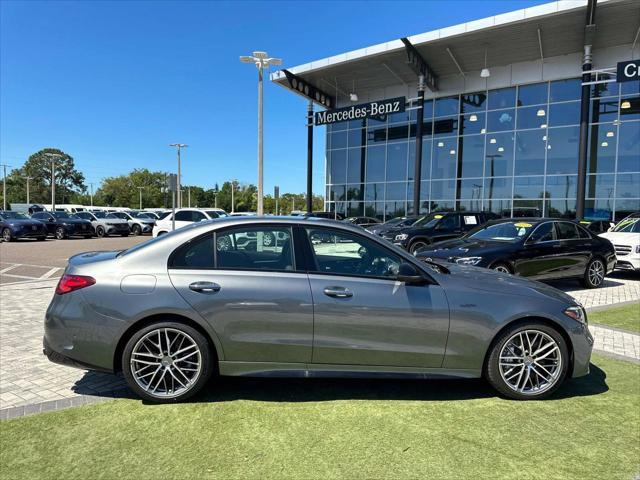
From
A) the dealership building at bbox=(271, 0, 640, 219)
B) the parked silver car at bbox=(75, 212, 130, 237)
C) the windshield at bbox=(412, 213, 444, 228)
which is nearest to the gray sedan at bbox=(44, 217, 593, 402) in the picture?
the windshield at bbox=(412, 213, 444, 228)

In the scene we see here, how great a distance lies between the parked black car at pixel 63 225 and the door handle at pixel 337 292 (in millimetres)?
26389

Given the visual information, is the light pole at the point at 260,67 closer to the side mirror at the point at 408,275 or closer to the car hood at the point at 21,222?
the car hood at the point at 21,222

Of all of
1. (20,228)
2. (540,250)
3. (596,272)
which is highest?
(540,250)

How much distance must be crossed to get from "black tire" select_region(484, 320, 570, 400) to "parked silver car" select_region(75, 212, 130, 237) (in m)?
30.6

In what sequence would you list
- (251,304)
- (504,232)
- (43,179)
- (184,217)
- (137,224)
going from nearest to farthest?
(251,304) < (504,232) < (184,217) < (137,224) < (43,179)

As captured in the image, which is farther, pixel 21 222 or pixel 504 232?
pixel 21 222

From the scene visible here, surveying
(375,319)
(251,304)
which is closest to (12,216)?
(251,304)

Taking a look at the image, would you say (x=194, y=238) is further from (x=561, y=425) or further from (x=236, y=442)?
(x=561, y=425)

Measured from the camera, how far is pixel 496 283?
382 cm

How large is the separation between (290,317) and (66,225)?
1077 inches

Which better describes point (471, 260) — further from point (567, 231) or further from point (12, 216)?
point (12, 216)

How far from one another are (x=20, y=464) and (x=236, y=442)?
133 cm

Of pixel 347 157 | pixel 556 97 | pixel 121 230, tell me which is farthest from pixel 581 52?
pixel 121 230

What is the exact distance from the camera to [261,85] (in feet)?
62.1
